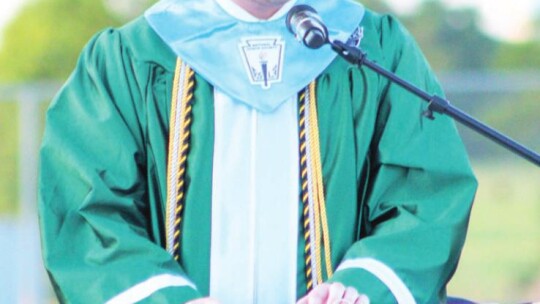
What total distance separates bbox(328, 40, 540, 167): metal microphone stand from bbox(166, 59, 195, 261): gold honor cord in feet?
1.96

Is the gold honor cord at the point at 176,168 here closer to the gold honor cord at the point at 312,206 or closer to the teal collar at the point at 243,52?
the teal collar at the point at 243,52

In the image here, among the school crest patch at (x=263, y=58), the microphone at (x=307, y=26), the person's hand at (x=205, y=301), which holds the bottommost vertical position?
the person's hand at (x=205, y=301)

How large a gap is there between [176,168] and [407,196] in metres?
0.66

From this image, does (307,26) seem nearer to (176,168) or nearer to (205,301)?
(176,168)

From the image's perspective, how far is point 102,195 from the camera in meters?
4.73

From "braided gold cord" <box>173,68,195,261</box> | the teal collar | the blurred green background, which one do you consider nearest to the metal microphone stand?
the teal collar

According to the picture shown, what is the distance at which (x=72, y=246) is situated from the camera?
475 centimetres

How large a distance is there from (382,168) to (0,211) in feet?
30.7

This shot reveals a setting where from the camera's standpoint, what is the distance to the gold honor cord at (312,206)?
4.85 meters

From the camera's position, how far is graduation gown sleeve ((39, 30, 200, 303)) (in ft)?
15.3

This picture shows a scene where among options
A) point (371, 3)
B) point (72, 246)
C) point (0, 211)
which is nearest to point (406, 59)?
point (72, 246)

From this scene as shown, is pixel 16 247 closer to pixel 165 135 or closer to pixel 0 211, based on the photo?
pixel 0 211

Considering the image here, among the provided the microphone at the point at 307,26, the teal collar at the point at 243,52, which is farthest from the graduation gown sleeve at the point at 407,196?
the microphone at the point at 307,26

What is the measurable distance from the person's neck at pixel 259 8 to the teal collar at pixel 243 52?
0.9 inches
